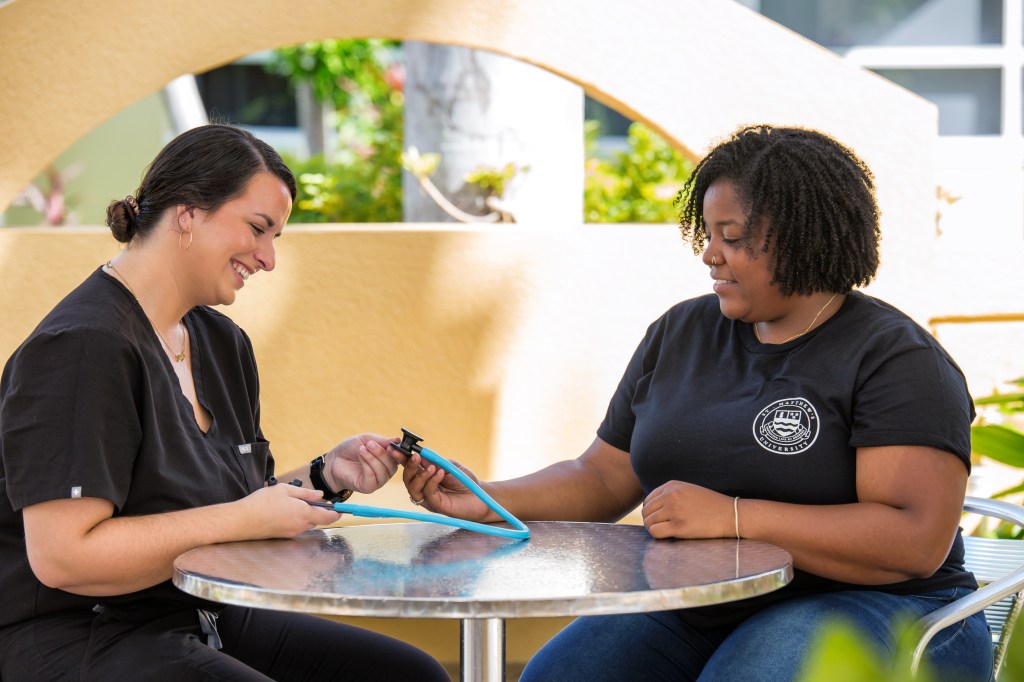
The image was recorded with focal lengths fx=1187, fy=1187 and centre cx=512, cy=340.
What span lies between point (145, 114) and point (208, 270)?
1073cm

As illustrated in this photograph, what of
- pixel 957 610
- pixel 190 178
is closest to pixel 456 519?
pixel 190 178

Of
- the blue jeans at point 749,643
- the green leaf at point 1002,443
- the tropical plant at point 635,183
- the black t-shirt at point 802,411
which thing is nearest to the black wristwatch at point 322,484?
the blue jeans at point 749,643

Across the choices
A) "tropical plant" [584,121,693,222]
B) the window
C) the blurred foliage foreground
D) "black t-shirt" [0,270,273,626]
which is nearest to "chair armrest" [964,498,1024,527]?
"black t-shirt" [0,270,273,626]

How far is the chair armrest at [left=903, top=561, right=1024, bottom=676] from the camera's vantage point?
6.97 ft

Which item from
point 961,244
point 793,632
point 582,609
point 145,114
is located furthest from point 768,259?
point 145,114

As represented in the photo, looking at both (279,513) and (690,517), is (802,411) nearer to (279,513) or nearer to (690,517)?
(690,517)

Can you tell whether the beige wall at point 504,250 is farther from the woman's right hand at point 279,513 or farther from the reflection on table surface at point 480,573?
the woman's right hand at point 279,513

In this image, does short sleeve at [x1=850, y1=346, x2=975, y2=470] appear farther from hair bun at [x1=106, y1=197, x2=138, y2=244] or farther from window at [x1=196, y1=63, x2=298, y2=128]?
window at [x1=196, y1=63, x2=298, y2=128]

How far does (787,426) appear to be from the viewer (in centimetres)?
236

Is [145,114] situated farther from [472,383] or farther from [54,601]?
[54,601]

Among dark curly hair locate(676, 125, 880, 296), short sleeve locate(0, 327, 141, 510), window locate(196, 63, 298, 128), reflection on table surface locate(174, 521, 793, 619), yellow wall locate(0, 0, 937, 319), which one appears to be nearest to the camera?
reflection on table surface locate(174, 521, 793, 619)

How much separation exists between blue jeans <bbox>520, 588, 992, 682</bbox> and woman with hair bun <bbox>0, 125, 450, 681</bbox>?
1.02ft

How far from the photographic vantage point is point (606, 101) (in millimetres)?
4102

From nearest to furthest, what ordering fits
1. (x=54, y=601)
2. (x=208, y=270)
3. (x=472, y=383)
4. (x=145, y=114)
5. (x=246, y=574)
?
(x=246, y=574), (x=54, y=601), (x=208, y=270), (x=472, y=383), (x=145, y=114)
